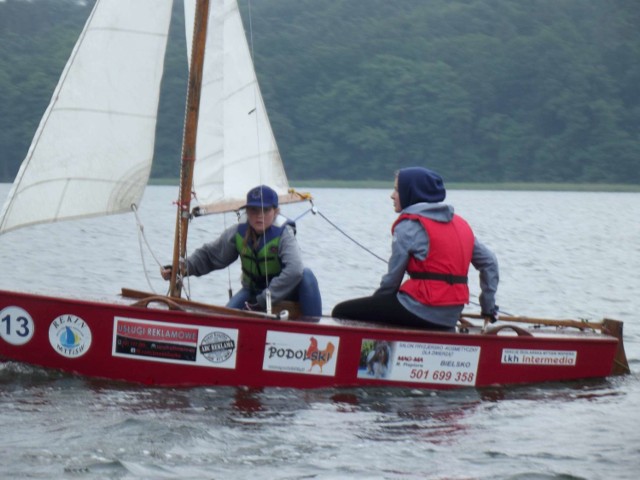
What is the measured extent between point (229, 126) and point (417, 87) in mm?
68828

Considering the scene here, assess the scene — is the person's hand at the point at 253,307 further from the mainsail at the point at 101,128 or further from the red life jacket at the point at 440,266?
the red life jacket at the point at 440,266

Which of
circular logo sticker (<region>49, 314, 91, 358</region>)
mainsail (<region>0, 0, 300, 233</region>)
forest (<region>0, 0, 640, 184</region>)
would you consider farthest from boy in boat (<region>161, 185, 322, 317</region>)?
forest (<region>0, 0, 640, 184</region>)

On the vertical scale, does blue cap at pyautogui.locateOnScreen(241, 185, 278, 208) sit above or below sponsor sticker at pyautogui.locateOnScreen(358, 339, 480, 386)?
above

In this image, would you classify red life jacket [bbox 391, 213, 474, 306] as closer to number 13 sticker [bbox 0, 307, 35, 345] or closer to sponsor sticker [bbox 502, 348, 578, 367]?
sponsor sticker [bbox 502, 348, 578, 367]

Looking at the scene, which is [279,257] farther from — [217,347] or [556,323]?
[556,323]

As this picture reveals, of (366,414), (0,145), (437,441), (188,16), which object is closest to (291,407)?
(366,414)

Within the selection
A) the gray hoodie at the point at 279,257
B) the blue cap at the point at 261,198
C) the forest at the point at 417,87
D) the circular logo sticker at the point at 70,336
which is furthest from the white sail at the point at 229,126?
the forest at the point at 417,87

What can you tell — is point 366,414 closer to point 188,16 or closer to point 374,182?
point 188,16

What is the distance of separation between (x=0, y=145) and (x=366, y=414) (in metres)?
52.4

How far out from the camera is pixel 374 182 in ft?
226

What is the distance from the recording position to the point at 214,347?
27.0 feet

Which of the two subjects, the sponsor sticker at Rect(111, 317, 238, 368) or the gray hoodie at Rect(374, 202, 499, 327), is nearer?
the sponsor sticker at Rect(111, 317, 238, 368)

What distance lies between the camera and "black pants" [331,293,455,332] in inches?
340

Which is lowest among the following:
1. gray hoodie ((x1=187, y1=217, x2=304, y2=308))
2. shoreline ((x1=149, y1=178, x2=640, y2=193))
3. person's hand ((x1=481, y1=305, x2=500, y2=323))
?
person's hand ((x1=481, y1=305, x2=500, y2=323))
